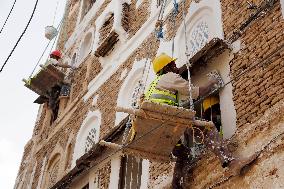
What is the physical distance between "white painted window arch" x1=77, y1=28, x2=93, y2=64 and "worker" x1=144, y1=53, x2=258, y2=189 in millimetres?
8010

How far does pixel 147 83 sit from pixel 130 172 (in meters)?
2.07

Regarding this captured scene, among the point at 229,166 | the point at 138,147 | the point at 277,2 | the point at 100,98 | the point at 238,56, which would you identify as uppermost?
the point at 100,98

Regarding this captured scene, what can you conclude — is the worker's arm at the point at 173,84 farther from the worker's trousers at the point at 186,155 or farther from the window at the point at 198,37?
the window at the point at 198,37

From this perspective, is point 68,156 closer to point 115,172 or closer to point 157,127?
point 115,172

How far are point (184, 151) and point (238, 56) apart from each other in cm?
181

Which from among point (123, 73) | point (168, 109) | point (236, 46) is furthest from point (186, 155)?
point (123, 73)

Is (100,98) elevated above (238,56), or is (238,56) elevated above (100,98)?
(100,98)

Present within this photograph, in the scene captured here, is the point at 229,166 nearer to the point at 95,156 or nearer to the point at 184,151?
the point at 184,151

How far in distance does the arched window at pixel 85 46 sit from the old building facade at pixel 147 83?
40mm

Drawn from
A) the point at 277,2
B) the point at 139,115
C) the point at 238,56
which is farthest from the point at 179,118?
the point at 277,2

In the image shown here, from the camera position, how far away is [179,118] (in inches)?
251

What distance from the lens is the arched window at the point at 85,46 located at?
15.5m

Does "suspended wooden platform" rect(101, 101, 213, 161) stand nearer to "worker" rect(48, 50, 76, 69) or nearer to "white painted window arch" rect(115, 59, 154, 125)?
"white painted window arch" rect(115, 59, 154, 125)

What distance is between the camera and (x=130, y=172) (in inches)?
380
